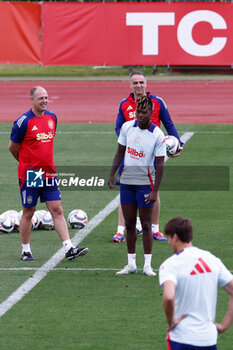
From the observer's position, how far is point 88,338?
25.5 ft

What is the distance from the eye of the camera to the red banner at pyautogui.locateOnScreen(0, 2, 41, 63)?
31906 millimetres

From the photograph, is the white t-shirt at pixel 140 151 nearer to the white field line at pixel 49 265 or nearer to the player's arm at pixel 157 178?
the player's arm at pixel 157 178

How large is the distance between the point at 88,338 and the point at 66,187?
804 cm

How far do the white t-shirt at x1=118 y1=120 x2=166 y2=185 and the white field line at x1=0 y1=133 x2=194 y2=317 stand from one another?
1527 mm

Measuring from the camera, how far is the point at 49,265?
1030 cm

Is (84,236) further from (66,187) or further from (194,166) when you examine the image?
(194,166)

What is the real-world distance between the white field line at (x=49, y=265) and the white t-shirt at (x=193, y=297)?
3.38 metres

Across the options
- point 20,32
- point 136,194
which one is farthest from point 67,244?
point 20,32

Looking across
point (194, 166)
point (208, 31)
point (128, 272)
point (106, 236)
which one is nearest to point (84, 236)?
point (106, 236)

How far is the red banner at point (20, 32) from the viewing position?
105 feet
